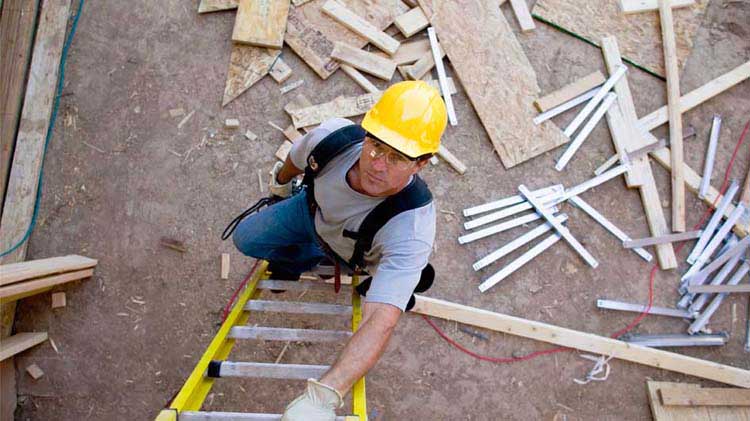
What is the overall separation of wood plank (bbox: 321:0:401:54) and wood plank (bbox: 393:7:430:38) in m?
0.16

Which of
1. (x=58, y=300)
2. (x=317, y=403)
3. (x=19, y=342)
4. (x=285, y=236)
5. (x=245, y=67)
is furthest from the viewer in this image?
(x=245, y=67)

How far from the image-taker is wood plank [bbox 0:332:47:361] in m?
4.55

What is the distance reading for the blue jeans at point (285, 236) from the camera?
12.0 ft

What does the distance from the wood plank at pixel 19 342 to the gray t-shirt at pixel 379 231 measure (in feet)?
10.2

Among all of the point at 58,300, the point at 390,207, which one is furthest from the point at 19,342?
the point at 390,207

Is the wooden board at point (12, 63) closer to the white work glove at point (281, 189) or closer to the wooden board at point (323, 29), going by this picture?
the wooden board at point (323, 29)

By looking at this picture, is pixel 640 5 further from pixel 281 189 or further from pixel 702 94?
pixel 281 189

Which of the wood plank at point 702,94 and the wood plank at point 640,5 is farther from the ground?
the wood plank at point 640,5

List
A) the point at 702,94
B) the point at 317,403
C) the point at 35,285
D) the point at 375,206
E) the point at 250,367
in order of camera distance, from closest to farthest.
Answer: the point at 317,403 → the point at 250,367 → the point at 375,206 → the point at 35,285 → the point at 702,94

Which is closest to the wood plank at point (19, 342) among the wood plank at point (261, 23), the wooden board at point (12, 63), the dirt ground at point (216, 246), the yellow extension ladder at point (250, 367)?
the dirt ground at point (216, 246)

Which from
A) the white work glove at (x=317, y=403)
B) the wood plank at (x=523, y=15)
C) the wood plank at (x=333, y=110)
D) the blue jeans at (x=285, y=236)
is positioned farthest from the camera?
the wood plank at (x=523, y=15)

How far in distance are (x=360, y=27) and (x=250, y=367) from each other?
12.8 feet

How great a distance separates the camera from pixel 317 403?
2.51m

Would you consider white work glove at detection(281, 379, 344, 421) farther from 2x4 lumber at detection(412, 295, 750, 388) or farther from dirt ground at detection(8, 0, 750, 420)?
2x4 lumber at detection(412, 295, 750, 388)
